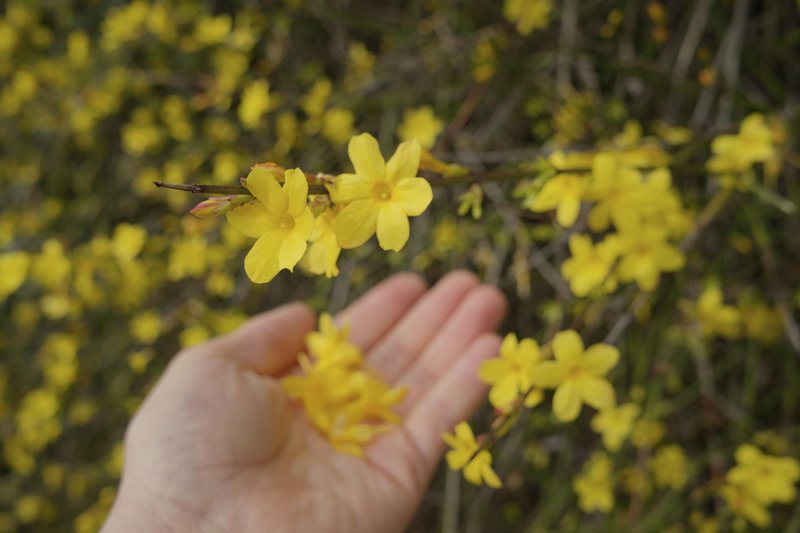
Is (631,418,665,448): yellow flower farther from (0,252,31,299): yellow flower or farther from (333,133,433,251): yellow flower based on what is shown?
(0,252,31,299): yellow flower

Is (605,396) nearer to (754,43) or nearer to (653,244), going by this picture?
(653,244)

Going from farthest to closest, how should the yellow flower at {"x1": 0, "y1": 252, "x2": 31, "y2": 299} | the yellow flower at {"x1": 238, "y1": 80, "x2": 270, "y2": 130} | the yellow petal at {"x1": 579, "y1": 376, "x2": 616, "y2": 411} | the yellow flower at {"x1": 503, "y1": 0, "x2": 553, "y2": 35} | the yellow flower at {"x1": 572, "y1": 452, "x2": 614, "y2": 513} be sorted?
the yellow flower at {"x1": 0, "y1": 252, "x2": 31, "y2": 299}
the yellow flower at {"x1": 238, "y1": 80, "x2": 270, "y2": 130}
the yellow flower at {"x1": 503, "y1": 0, "x2": 553, "y2": 35}
the yellow flower at {"x1": 572, "y1": 452, "x2": 614, "y2": 513}
the yellow petal at {"x1": 579, "y1": 376, "x2": 616, "y2": 411}

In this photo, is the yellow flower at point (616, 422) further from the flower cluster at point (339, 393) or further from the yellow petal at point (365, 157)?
the yellow petal at point (365, 157)

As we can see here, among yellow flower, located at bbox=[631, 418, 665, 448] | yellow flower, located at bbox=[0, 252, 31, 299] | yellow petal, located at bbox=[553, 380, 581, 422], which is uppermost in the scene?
yellow petal, located at bbox=[553, 380, 581, 422]

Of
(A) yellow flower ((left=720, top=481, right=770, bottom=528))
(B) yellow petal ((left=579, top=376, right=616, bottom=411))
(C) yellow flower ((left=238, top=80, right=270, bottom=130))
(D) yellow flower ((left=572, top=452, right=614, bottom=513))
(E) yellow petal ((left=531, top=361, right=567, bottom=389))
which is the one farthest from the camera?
(C) yellow flower ((left=238, top=80, right=270, bottom=130))

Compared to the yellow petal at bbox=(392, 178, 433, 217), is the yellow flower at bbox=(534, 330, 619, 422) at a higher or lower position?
lower

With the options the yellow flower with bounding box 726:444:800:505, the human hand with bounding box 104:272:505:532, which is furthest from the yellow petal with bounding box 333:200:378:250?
the yellow flower with bounding box 726:444:800:505

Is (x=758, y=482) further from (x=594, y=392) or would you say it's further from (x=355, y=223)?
(x=355, y=223)
